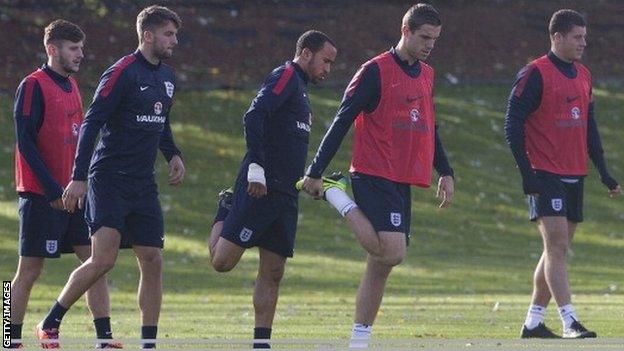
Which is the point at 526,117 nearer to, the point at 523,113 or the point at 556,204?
the point at 523,113

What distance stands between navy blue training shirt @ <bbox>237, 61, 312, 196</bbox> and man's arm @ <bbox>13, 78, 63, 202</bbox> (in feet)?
4.13

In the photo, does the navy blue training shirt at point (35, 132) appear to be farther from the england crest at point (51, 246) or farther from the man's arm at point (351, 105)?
the man's arm at point (351, 105)

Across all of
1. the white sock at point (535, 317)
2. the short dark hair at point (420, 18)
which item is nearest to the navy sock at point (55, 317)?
the short dark hair at point (420, 18)

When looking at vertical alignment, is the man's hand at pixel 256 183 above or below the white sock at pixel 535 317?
above

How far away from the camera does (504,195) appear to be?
104ft

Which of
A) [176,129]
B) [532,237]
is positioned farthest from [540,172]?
[176,129]

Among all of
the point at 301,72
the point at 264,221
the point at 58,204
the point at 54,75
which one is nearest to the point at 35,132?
the point at 54,75

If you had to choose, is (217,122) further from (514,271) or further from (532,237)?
(514,271)

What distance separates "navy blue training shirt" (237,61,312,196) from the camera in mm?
12641

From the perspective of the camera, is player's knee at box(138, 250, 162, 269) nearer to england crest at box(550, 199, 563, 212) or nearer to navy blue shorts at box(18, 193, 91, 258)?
navy blue shorts at box(18, 193, 91, 258)

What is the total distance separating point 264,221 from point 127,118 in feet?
3.72

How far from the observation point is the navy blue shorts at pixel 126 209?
12.5 m

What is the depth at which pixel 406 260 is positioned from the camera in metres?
26.2

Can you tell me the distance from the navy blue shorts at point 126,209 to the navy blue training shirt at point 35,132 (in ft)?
0.89
